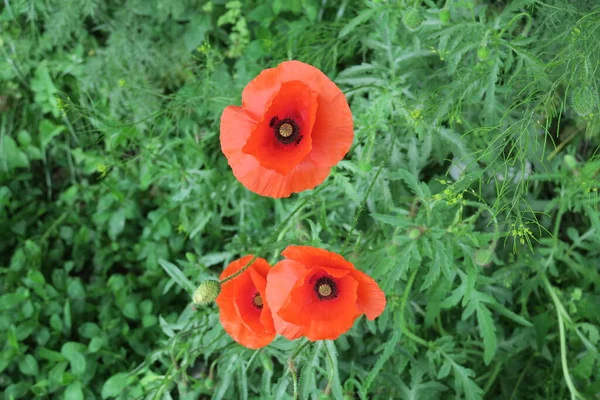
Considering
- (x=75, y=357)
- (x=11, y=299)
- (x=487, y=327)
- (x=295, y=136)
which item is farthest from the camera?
(x=11, y=299)

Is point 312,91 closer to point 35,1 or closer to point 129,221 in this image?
point 129,221

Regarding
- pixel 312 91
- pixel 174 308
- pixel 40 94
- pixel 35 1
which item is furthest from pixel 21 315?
pixel 312 91

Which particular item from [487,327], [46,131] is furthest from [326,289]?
[46,131]

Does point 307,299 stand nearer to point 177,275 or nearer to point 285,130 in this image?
point 285,130

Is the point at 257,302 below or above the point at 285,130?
below

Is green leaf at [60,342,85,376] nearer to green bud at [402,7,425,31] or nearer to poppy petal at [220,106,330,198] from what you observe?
poppy petal at [220,106,330,198]

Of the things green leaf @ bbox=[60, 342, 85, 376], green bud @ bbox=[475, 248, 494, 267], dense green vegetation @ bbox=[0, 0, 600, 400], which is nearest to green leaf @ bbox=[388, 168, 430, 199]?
dense green vegetation @ bbox=[0, 0, 600, 400]

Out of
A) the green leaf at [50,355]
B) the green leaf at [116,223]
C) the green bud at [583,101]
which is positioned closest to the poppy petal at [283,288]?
the green bud at [583,101]
